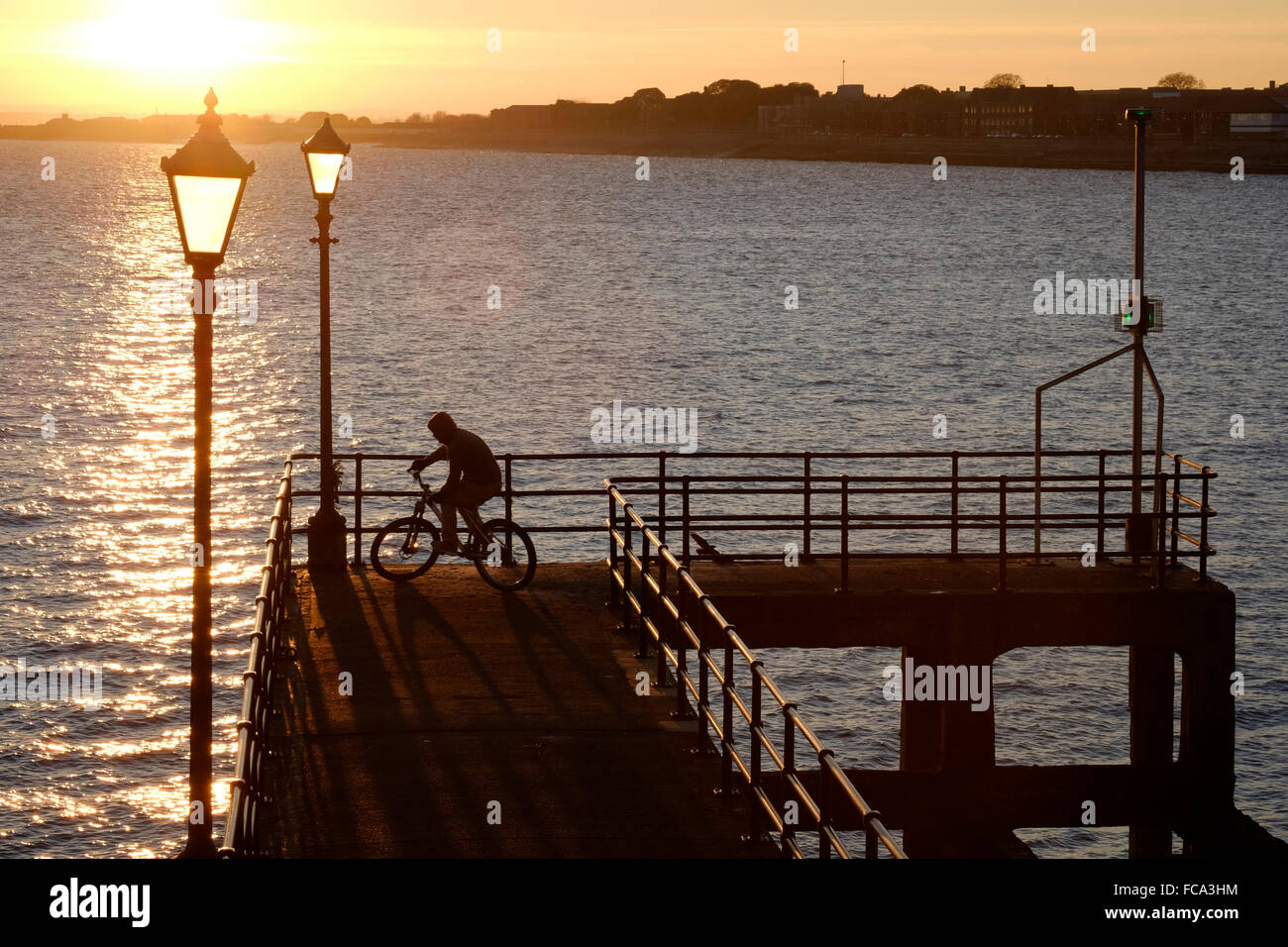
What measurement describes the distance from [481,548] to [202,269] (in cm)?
757

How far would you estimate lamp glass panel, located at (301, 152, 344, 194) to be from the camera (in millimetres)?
17016

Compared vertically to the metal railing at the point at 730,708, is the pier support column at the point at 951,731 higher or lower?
lower

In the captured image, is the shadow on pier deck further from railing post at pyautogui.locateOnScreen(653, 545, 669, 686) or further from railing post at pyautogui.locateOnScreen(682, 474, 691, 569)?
railing post at pyautogui.locateOnScreen(682, 474, 691, 569)

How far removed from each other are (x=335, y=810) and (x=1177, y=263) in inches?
4753

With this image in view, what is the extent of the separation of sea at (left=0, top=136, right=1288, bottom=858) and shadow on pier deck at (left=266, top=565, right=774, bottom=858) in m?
11.5

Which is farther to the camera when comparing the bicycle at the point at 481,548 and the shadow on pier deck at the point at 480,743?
the bicycle at the point at 481,548

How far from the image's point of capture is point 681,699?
495 inches

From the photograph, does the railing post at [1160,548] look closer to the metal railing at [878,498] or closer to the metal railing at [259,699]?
the metal railing at [878,498]

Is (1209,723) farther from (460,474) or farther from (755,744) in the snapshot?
(755,744)

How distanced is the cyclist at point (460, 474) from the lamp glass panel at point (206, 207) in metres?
6.84

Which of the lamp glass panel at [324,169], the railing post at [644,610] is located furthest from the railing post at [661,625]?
the lamp glass panel at [324,169]

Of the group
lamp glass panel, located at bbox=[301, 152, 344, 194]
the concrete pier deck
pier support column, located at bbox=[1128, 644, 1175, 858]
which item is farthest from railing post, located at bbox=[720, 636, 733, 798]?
pier support column, located at bbox=[1128, 644, 1175, 858]

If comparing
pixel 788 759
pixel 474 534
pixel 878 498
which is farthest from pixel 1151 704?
pixel 878 498

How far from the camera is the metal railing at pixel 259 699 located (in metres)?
8.33
